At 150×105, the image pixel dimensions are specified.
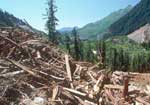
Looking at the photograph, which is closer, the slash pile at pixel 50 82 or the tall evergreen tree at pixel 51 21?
the slash pile at pixel 50 82

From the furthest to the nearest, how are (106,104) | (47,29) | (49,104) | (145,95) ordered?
1. (47,29)
2. (145,95)
3. (106,104)
4. (49,104)

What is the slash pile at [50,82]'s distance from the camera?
5.63 meters

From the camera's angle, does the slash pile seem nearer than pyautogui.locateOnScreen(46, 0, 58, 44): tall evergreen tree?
Yes

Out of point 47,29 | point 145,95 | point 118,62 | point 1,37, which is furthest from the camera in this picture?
point 118,62

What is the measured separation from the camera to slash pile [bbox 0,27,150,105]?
18.5 feet

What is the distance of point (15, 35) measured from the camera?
843 cm

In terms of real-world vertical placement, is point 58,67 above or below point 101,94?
above

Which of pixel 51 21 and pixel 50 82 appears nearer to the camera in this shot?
pixel 50 82

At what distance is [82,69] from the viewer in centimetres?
745

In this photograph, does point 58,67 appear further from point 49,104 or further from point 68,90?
point 49,104

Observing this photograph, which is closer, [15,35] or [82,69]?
[82,69]

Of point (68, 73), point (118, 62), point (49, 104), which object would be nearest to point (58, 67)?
point (68, 73)

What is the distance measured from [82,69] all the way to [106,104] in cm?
172

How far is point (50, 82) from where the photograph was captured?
243 inches
